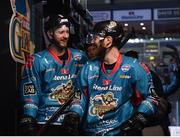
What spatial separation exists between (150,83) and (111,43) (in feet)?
1.15

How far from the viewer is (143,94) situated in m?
2.17

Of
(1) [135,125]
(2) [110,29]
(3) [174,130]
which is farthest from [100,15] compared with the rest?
(3) [174,130]

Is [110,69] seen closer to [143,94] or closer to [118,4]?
[143,94]

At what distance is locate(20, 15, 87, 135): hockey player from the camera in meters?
2.31

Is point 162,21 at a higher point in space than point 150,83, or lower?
higher

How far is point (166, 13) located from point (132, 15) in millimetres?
232

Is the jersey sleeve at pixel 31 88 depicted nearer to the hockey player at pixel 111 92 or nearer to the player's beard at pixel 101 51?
the hockey player at pixel 111 92

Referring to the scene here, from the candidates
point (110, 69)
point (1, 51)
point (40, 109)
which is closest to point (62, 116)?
point (40, 109)

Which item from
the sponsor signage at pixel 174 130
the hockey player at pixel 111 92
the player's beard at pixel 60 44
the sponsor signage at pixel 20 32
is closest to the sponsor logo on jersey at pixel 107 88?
the hockey player at pixel 111 92

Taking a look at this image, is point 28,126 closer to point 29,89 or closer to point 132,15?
point 29,89

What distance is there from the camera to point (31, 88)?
7.67 feet

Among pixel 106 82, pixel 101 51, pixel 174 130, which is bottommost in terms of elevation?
pixel 174 130

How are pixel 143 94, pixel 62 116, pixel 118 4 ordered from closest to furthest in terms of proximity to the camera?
1. pixel 143 94
2. pixel 62 116
3. pixel 118 4

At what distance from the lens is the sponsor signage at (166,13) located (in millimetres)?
2412
